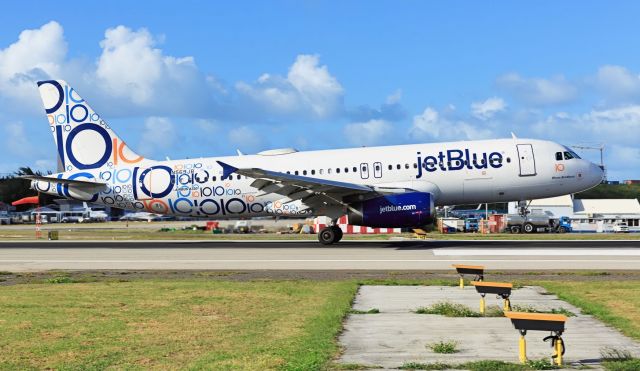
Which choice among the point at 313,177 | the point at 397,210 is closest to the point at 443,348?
the point at 397,210

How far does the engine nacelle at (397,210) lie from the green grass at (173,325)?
52.7ft

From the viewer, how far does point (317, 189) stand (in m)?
37.7

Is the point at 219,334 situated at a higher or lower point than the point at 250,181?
lower

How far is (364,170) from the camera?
40.1 m

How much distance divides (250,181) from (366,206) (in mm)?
7208

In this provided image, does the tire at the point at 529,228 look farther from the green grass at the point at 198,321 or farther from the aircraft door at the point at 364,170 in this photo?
the green grass at the point at 198,321

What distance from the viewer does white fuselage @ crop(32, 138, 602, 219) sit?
38875 mm

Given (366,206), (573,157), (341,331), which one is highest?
(573,157)

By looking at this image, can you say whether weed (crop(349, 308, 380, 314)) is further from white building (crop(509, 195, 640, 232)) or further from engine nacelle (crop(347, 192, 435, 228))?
white building (crop(509, 195, 640, 232))

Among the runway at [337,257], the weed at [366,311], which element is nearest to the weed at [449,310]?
the weed at [366,311]

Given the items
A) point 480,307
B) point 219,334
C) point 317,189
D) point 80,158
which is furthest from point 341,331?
point 80,158

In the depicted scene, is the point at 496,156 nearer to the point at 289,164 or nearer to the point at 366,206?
the point at 366,206

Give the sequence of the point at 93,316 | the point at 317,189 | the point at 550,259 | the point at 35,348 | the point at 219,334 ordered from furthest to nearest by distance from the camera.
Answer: the point at 317,189, the point at 550,259, the point at 93,316, the point at 219,334, the point at 35,348

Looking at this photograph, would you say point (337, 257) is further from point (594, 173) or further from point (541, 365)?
point (541, 365)
